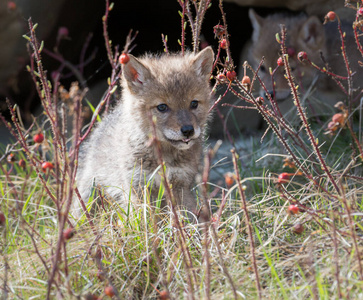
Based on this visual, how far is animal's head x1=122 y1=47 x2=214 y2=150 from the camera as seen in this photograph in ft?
11.8

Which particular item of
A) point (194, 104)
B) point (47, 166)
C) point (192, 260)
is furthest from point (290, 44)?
point (47, 166)

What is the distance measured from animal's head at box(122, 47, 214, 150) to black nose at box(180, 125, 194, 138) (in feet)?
0.04

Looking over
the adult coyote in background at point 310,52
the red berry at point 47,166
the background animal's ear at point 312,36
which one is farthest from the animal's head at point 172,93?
the background animal's ear at point 312,36

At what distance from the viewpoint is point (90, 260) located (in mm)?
2830

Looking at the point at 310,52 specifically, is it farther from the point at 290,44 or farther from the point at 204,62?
the point at 204,62

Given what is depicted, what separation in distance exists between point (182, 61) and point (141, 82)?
36cm

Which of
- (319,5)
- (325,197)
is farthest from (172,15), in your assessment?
(325,197)

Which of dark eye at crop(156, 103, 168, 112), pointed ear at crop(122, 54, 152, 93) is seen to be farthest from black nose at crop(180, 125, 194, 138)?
pointed ear at crop(122, 54, 152, 93)

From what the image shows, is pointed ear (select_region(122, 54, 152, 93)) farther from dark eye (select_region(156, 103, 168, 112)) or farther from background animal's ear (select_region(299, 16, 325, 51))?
background animal's ear (select_region(299, 16, 325, 51))

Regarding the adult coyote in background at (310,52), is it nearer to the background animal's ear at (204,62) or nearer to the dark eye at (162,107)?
the background animal's ear at (204,62)

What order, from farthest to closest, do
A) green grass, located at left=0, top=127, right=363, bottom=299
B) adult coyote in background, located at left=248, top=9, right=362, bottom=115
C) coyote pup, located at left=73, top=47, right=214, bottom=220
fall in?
adult coyote in background, located at left=248, top=9, right=362, bottom=115 → coyote pup, located at left=73, top=47, right=214, bottom=220 → green grass, located at left=0, top=127, right=363, bottom=299

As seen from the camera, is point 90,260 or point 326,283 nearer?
point 326,283

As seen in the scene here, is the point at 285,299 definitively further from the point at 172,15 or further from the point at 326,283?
the point at 172,15

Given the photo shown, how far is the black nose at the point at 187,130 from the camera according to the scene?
3.51 m
